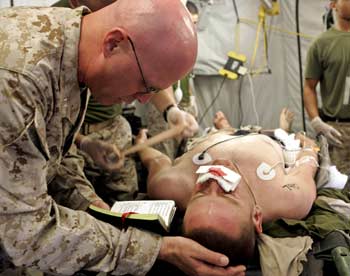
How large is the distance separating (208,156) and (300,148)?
0.60 metres

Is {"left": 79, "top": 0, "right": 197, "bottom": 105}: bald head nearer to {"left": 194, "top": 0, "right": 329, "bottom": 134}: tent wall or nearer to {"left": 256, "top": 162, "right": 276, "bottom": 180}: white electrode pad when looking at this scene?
{"left": 256, "top": 162, "right": 276, "bottom": 180}: white electrode pad

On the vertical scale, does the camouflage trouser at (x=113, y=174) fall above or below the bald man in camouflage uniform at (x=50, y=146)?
below

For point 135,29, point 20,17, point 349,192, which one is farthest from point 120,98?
point 349,192

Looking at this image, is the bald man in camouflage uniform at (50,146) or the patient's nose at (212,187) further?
the patient's nose at (212,187)

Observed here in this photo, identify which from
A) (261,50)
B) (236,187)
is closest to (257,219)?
(236,187)

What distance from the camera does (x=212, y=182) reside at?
1623mm

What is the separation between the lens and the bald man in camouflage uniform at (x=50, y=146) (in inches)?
39.6

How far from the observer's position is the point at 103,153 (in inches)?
82.9

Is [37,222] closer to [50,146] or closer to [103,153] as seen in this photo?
[50,146]

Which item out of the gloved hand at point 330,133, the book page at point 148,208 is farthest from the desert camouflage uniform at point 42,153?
the gloved hand at point 330,133

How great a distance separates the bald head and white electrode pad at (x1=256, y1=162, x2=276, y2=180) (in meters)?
0.89

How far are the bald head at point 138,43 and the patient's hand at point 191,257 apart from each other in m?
0.47

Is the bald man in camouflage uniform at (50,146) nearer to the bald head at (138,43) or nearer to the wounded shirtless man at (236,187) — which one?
the bald head at (138,43)

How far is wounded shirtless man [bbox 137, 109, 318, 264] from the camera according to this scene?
1434 millimetres
